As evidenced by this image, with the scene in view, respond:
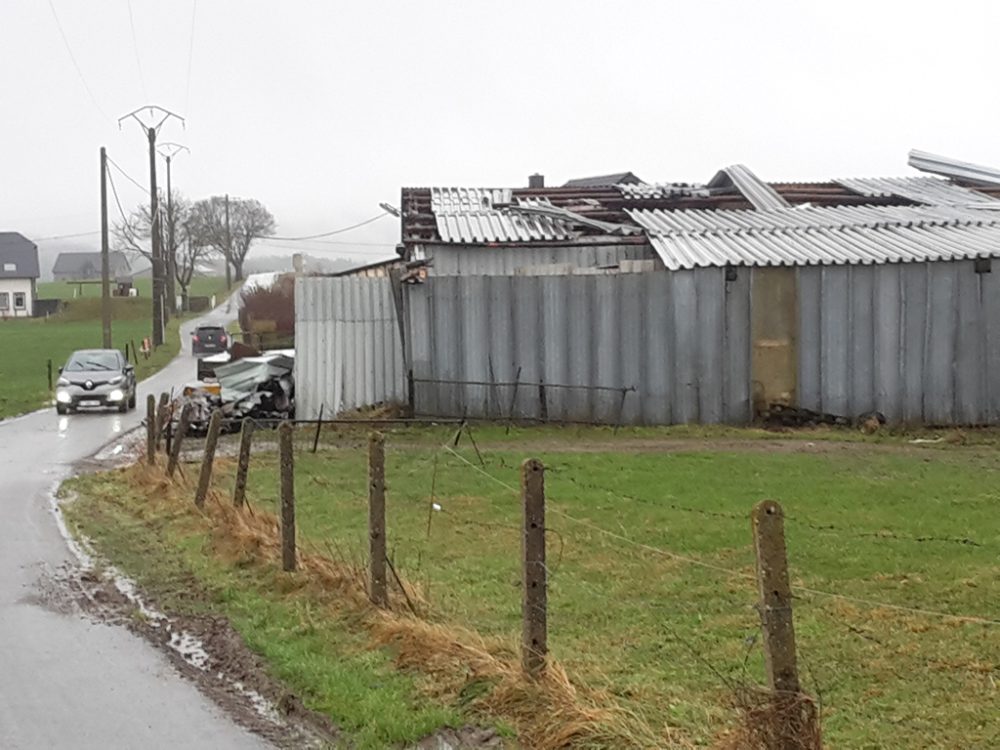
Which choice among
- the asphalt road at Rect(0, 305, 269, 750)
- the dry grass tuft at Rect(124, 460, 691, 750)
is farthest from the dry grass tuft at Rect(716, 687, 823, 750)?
the asphalt road at Rect(0, 305, 269, 750)

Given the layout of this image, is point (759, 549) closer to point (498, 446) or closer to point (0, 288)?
point (498, 446)

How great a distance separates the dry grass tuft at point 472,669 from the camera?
21.2ft

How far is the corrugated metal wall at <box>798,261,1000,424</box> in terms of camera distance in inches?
919

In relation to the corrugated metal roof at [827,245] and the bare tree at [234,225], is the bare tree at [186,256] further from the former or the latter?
the corrugated metal roof at [827,245]

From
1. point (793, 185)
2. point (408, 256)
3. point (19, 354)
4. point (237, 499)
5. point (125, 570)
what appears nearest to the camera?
point (125, 570)

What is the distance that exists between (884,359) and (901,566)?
13.0m

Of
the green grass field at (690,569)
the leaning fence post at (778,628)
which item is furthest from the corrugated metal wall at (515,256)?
the leaning fence post at (778,628)

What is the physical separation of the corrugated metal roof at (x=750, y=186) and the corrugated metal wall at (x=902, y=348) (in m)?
6.94

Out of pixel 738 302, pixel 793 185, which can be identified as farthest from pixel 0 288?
pixel 738 302

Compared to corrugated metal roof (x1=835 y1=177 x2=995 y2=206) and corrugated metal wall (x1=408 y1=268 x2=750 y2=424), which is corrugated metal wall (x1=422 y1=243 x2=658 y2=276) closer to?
corrugated metal wall (x1=408 y1=268 x2=750 y2=424)

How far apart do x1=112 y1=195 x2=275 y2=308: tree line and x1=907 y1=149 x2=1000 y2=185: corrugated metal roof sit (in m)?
69.4

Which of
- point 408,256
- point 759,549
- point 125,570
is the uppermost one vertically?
point 408,256

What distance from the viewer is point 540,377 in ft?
78.2

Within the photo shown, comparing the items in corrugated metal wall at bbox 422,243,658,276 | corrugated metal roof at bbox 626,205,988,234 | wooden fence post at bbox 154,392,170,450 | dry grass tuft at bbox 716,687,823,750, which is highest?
corrugated metal roof at bbox 626,205,988,234
